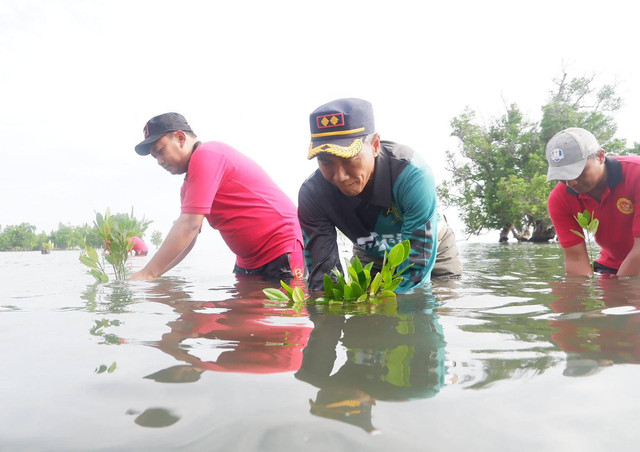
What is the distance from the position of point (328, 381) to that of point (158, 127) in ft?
10.9

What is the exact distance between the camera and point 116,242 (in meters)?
4.71

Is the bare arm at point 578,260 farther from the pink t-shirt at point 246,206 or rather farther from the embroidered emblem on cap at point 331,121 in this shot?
the embroidered emblem on cap at point 331,121

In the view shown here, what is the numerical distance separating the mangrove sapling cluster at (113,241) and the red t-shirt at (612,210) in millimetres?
4223

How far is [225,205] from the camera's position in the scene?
4.38m

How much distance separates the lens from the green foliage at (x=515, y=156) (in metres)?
28.5

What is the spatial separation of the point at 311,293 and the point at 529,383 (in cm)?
215

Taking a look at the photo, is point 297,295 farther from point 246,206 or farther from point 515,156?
point 515,156

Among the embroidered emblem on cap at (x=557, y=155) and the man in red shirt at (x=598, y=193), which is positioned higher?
the embroidered emblem on cap at (x=557, y=155)

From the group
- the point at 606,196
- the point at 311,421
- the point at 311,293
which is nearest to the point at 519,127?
the point at 606,196

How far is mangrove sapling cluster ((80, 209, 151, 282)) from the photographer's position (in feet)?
15.3

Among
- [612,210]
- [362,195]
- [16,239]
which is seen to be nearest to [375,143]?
[362,195]

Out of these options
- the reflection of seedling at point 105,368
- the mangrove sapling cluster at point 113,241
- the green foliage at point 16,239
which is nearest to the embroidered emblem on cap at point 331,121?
the reflection of seedling at point 105,368

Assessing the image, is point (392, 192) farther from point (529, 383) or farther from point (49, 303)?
point (49, 303)

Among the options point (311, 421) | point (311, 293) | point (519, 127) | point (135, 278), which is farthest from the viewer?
point (519, 127)
